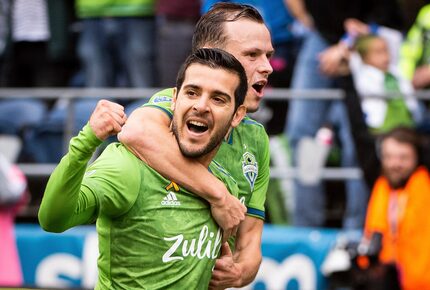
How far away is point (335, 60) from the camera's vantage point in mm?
8508

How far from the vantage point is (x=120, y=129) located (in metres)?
4.27

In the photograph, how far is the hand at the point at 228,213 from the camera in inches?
184

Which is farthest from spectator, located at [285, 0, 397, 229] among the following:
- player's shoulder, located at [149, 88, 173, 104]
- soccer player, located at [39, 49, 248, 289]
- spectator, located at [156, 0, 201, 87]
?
soccer player, located at [39, 49, 248, 289]

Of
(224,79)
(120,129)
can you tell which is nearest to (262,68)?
(224,79)

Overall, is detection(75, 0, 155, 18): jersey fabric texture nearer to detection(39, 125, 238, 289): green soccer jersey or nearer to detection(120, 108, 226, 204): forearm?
detection(120, 108, 226, 204): forearm

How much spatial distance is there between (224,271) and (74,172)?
948 millimetres

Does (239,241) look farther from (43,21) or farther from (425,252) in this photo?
(43,21)

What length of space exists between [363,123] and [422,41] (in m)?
1.28

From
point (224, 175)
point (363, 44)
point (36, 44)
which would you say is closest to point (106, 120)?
point (224, 175)

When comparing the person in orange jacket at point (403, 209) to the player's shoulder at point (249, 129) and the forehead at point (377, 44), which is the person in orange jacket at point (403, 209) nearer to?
the forehead at point (377, 44)

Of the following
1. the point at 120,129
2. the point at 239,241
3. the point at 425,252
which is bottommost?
the point at 425,252

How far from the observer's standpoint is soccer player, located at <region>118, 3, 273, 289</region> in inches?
184

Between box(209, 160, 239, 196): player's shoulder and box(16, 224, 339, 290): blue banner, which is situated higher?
box(209, 160, 239, 196): player's shoulder

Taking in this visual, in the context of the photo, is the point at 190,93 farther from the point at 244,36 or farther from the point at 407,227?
the point at 407,227
